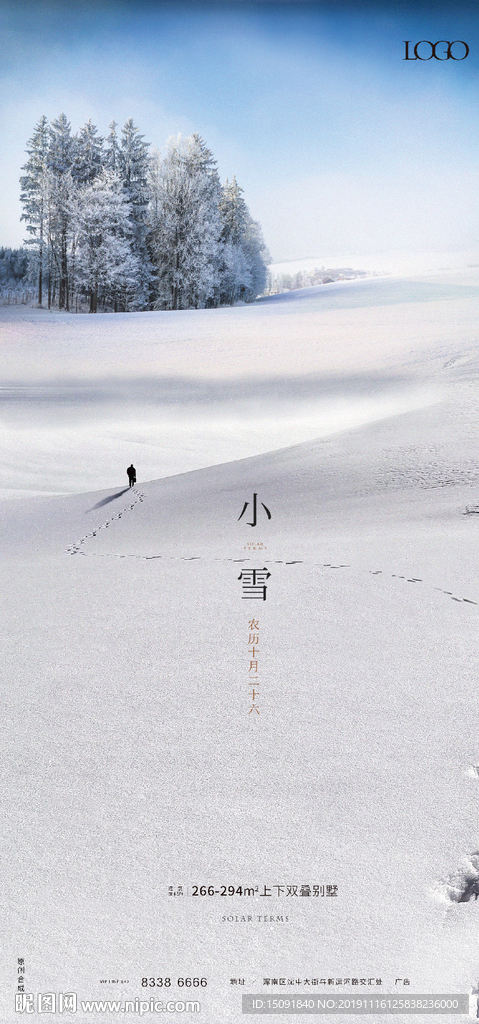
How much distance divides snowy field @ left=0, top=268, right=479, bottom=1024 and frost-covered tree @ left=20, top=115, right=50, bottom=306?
0.37 meters

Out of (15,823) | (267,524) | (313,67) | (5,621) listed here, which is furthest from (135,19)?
(15,823)

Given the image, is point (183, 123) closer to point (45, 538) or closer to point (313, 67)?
point (313, 67)

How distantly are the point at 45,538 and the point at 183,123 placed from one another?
2.09 meters

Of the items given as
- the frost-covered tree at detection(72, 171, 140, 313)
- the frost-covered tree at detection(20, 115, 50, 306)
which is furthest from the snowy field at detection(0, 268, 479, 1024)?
the frost-covered tree at detection(20, 115, 50, 306)

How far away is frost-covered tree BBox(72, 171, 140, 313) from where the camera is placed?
11.9 feet

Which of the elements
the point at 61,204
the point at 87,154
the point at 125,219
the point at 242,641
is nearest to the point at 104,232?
the point at 125,219

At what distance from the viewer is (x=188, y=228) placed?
371 cm

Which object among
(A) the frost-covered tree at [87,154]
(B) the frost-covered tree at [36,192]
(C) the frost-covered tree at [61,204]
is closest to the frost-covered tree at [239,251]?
(A) the frost-covered tree at [87,154]

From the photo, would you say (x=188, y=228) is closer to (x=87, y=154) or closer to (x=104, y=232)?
(x=104, y=232)

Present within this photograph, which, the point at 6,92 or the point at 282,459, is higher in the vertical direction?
the point at 6,92

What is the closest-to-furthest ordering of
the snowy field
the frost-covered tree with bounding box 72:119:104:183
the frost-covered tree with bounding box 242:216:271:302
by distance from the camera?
the snowy field < the frost-covered tree with bounding box 72:119:104:183 < the frost-covered tree with bounding box 242:216:271:302

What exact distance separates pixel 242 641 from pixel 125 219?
8.18 ft

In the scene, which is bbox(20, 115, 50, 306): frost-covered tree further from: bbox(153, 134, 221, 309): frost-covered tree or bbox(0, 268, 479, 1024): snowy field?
bbox(153, 134, 221, 309): frost-covered tree

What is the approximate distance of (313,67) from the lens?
3.47 metres
